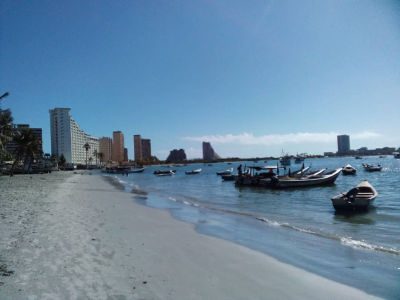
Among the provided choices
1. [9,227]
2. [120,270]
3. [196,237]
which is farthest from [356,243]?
[9,227]

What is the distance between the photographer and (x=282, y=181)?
44.5 metres

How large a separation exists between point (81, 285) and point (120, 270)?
1268 millimetres

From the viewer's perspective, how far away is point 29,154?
94750 millimetres

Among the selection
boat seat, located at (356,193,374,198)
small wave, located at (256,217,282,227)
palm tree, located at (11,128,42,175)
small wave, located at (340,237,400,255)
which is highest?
palm tree, located at (11,128,42,175)

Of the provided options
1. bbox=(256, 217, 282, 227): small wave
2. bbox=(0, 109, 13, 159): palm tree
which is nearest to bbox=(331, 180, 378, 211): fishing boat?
bbox=(256, 217, 282, 227): small wave

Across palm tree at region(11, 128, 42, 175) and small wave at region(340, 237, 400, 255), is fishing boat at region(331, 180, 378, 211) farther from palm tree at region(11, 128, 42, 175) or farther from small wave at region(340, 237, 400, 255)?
palm tree at region(11, 128, 42, 175)

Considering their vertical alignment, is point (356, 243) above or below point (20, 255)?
below

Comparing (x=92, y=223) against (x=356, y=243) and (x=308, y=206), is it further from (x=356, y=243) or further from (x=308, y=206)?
(x=308, y=206)

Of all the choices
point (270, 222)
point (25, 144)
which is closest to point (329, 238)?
point (270, 222)

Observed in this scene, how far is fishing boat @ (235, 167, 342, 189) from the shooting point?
1750 inches

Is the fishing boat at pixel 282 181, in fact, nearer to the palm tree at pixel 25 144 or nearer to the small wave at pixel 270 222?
the small wave at pixel 270 222

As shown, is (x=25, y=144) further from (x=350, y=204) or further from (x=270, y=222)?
(x=270, y=222)

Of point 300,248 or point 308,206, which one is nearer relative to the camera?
point 300,248

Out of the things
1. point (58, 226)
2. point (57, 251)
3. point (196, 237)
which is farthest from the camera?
point (196, 237)
